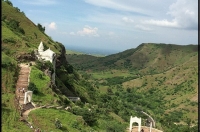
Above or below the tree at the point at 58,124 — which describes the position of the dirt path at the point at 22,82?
above

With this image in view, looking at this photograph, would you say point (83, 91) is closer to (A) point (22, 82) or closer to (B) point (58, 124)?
(A) point (22, 82)

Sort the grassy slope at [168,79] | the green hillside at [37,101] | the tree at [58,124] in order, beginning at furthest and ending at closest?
the grassy slope at [168,79] → the tree at [58,124] → the green hillside at [37,101]

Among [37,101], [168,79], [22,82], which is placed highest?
[22,82]

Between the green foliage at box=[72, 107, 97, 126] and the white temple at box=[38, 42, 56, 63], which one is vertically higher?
the white temple at box=[38, 42, 56, 63]

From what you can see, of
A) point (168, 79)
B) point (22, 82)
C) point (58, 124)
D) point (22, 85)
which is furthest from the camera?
point (168, 79)

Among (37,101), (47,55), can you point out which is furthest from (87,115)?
(47,55)

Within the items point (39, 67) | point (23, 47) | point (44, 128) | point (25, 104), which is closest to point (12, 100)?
point (25, 104)

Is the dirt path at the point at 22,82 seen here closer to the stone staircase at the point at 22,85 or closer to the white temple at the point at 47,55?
the stone staircase at the point at 22,85

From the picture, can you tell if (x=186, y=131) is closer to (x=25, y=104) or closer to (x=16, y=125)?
(x=25, y=104)

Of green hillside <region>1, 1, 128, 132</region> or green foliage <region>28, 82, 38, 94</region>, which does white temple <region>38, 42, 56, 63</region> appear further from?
green foliage <region>28, 82, 38, 94</region>

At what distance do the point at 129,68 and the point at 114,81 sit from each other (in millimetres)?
44371

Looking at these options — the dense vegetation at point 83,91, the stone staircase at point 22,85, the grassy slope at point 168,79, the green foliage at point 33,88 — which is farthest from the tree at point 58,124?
the grassy slope at point 168,79

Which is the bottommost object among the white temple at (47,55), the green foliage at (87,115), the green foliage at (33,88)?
the green foliage at (87,115)

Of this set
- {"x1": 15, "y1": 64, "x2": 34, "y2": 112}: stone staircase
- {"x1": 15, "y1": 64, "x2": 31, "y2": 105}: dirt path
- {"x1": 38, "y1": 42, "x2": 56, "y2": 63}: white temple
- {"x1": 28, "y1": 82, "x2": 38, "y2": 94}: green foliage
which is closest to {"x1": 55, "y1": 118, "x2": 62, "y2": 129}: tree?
{"x1": 15, "y1": 64, "x2": 34, "y2": 112}: stone staircase
